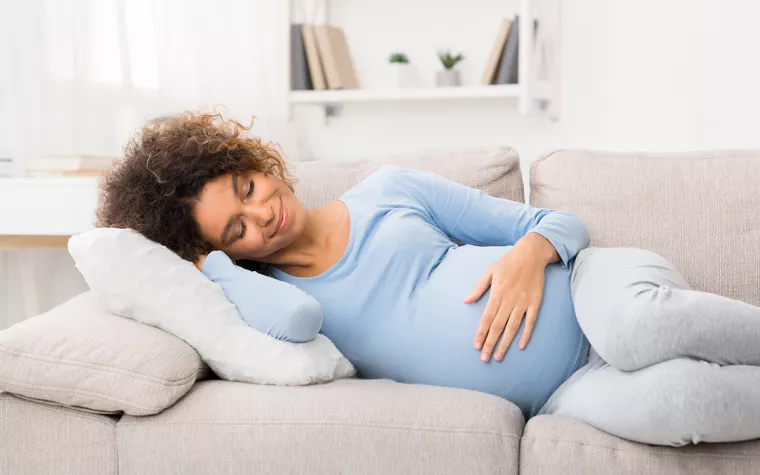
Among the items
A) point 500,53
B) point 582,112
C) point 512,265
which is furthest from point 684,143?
point 512,265

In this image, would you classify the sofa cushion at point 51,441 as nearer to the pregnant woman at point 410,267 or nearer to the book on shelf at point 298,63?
the pregnant woman at point 410,267

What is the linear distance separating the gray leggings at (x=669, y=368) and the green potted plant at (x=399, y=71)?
151 centimetres

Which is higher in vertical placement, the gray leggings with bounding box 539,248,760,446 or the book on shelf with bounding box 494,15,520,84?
the book on shelf with bounding box 494,15,520,84

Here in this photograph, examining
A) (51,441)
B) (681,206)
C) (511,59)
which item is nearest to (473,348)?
(681,206)

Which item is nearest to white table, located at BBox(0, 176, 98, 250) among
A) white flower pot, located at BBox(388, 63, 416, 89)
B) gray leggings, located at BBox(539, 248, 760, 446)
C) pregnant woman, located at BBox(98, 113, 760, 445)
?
pregnant woman, located at BBox(98, 113, 760, 445)

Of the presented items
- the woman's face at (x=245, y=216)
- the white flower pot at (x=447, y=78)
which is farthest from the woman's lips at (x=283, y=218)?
the white flower pot at (x=447, y=78)

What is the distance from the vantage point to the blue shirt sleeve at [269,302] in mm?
1414

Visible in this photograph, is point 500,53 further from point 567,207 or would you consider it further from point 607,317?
point 607,317

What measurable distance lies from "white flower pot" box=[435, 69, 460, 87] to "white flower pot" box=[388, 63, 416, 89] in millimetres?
96

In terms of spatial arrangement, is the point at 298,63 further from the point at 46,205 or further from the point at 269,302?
the point at 269,302

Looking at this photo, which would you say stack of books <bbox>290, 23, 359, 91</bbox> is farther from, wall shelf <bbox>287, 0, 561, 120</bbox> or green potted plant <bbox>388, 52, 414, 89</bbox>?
green potted plant <bbox>388, 52, 414, 89</bbox>

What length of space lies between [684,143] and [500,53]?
2.20 feet

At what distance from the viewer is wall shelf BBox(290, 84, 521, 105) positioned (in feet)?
8.50

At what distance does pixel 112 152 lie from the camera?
8.45 feet
